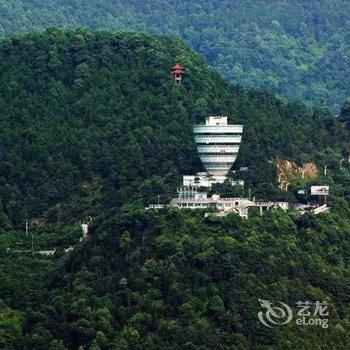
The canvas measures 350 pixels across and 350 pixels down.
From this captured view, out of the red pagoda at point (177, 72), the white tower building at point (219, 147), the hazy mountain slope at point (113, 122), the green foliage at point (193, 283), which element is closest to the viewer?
the green foliage at point (193, 283)

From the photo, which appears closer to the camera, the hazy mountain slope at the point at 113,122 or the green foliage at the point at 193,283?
the green foliage at the point at 193,283

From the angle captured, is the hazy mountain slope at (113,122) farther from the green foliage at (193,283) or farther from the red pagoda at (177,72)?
the green foliage at (193,283)

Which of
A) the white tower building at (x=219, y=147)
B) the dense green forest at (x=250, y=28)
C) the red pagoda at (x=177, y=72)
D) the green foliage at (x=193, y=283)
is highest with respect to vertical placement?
the dense green forest at (x=250, y=28)

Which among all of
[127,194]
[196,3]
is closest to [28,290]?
[127,194]

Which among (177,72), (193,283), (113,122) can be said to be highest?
(177,72)

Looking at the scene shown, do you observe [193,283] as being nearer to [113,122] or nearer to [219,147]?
[219,147]

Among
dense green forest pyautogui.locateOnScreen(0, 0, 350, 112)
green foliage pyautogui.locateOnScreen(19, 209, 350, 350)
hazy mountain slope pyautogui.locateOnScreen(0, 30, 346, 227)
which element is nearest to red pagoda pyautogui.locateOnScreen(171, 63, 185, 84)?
hazy mountain slope pyautogui.locateOnScreen(0, 30, 346, 227)

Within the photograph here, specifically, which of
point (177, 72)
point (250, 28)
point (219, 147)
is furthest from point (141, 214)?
point (250, 28)

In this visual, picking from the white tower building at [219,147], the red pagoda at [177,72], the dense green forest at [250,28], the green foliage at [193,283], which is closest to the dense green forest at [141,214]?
the green foliage at [193,283]
